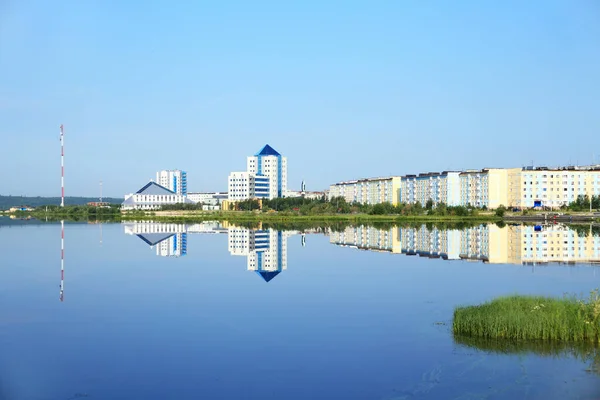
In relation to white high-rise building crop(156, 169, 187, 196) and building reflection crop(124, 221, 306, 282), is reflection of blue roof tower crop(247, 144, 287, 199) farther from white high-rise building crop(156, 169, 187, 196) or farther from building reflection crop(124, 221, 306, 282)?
building reflection crop(124, 221, 306, 282)

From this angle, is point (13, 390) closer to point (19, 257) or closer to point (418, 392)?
point (418, 392)

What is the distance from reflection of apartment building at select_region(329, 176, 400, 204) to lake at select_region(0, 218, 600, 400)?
6948cm

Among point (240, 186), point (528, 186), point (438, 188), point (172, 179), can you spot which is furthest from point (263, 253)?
point (172, 179)

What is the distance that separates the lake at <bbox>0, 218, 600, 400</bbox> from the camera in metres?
8.26

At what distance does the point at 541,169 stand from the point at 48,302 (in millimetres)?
72193

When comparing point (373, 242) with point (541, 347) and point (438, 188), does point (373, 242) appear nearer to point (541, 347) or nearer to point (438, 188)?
point (541, 347)

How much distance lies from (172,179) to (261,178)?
127 ft

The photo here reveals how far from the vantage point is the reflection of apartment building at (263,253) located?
21641mm

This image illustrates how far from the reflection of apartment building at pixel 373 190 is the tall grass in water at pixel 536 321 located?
78.5 meters

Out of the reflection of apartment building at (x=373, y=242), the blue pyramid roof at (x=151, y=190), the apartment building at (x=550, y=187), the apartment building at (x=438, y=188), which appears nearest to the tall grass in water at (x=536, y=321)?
the reflection of apartment building at (x=373, y=242)

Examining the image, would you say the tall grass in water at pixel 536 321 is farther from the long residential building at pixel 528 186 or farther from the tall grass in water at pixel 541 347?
the long residential building at pixel 528 186

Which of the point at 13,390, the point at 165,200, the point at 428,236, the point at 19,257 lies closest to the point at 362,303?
the point at 13,390

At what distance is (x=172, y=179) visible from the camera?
135m

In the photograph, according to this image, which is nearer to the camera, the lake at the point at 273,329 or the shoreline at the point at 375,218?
the lake at the point at 273,329
